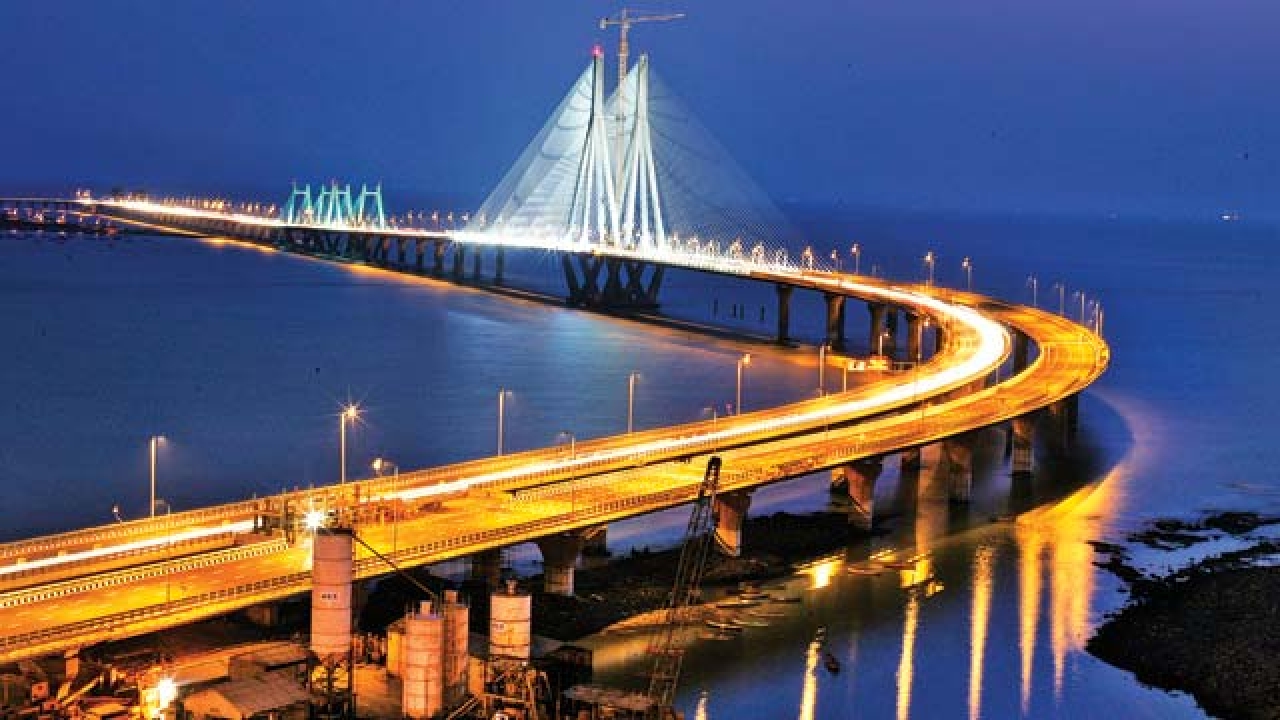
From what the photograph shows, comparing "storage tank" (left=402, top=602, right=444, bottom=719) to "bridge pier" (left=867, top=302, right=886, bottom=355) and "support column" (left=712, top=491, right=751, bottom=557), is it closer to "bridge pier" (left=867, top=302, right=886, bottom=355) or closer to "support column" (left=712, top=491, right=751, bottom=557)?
"support column" (left=712, top=491, right=751, bottom=557)

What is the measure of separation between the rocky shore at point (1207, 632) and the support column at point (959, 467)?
5437 millimetres

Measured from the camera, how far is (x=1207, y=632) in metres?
33.3

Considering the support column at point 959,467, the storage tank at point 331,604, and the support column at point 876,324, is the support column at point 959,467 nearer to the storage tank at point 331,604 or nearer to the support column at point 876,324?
the storage tank at point 331,604

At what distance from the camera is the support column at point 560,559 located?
32.9 m

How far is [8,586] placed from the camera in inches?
1064

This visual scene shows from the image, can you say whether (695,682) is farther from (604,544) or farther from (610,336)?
(610,336)

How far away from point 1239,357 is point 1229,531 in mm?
52441

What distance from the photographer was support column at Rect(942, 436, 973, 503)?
4628 cm

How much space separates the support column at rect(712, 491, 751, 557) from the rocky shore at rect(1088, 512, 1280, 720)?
26.6 ft

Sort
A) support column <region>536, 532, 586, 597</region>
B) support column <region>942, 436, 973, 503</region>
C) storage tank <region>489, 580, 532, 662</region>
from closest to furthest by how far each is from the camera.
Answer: storage tank <region>489, 580, 532, 662</region>
support column <region>536, 532, 586, 597</region>
support column <region>942, 436, 973, 503</region>

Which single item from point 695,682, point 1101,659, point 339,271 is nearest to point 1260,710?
point 1101,659

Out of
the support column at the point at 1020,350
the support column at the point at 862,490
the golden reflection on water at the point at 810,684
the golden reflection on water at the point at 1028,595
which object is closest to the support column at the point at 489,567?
the golden reflection on water at the point at 810,684

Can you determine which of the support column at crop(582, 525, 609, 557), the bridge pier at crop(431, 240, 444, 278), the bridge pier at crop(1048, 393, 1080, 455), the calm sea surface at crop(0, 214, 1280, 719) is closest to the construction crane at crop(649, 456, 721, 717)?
the calm sea surface at crop(0, 214, 1280, 719)

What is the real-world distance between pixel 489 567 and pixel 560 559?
146cm
